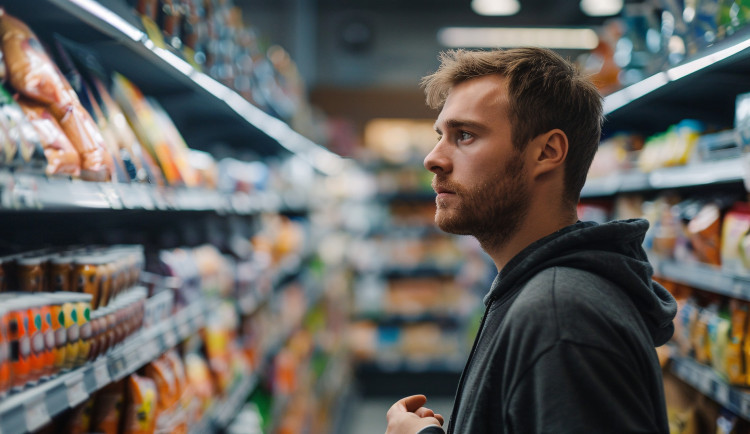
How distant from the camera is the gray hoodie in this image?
0.90 meters

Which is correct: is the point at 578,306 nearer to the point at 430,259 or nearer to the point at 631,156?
the point at 631,156

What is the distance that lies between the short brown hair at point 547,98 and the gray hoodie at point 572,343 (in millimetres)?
163

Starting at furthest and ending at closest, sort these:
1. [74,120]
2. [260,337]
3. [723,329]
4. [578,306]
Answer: [260,337] < [723,329] < [74,120] < [578,306]

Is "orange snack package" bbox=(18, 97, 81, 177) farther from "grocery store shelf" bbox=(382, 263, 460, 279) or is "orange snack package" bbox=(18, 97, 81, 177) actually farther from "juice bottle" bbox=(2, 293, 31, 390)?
"grocery store shelf" bbox=(382, 263, 460, 279)

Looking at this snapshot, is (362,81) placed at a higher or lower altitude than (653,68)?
higher

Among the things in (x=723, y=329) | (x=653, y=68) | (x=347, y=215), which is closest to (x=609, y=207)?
(x=653, y=68)

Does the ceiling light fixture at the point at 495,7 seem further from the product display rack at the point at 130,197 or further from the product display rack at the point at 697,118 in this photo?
the product display rack at the point at 130,197

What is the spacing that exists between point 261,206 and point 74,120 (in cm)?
169

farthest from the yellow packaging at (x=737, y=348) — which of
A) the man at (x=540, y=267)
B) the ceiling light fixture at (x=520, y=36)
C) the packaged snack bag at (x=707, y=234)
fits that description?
the ceiling light fixture at (x=520, y=36)

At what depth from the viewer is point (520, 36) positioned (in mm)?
8445

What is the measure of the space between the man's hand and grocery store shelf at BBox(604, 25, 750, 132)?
111 cm

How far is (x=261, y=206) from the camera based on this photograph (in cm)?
298

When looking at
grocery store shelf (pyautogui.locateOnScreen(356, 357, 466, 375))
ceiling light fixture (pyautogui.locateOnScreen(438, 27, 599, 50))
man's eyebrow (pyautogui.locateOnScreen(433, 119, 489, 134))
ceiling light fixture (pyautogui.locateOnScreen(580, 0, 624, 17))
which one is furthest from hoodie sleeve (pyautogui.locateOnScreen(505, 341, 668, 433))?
ceiling light fixture (pyautogui.locateOnScreen(438, 27, 599, 50))

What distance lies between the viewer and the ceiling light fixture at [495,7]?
7.72 metres
